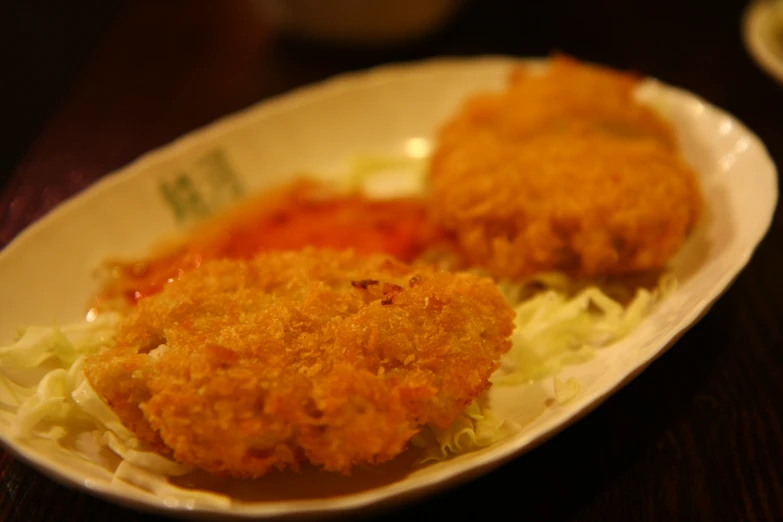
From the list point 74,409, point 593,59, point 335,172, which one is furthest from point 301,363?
point 593,59

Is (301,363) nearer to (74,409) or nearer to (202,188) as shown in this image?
(74,409)

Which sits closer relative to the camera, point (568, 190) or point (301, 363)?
point (301, 363)

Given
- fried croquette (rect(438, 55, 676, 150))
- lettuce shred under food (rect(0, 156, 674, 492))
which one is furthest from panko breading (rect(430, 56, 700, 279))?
lettuce shred under food (rect(0, 156, 674, 492))

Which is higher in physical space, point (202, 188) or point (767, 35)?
point (202, 188)

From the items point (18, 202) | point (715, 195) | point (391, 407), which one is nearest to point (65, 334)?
point (391, 407)

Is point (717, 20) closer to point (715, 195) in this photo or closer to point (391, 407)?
point (715, 195)

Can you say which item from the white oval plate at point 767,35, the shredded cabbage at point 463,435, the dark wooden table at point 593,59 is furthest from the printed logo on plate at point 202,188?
the white oval plate at point 767,35

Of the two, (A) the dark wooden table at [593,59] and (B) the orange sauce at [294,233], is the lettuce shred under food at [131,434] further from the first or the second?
(B) the orange sauce at [294,233]
